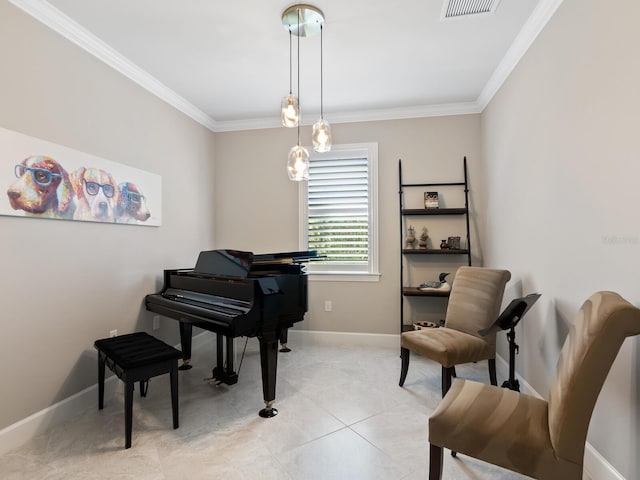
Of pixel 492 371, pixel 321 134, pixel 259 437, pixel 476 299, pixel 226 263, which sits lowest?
pixel 259 437

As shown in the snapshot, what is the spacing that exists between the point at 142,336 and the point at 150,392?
0.49 m

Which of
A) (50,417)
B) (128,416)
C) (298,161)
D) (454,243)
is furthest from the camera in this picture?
(454,243)

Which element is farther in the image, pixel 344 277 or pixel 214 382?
pixel 344 277

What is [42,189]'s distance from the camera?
7.00 ft

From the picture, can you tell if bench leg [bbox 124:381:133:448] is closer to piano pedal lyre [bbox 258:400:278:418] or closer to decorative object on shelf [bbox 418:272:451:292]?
piano pedal lyre [bbox 258:400:278:418]

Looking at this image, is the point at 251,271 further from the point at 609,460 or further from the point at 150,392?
the point at 609,460

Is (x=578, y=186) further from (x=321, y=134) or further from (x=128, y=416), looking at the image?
(x=128, y=416)

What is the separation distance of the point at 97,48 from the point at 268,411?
2.91 m

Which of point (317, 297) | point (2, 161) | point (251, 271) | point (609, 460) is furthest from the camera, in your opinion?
point (317, 297)

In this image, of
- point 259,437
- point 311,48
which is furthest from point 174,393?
point 311,48

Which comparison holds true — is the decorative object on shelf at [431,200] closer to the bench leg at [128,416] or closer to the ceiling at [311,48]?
the ceiling at [311,48]

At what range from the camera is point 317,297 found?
4.00 metres

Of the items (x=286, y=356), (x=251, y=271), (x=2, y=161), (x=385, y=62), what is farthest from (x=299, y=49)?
Answer: (x=286, y=356)

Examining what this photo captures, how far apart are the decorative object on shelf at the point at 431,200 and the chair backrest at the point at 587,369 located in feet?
7.88
